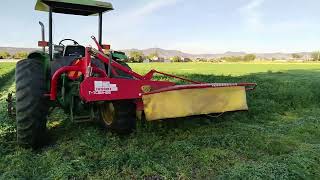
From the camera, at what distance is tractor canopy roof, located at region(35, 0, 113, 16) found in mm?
6598

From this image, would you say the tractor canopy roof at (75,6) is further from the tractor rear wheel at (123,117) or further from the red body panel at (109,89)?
the red body panel at (109,89)

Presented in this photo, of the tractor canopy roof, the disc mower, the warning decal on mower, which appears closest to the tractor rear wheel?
the disc mower

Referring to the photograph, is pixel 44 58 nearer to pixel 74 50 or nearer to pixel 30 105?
pixel 74 50

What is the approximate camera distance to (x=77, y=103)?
6238mm

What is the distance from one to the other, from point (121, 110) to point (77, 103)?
0.74 meters

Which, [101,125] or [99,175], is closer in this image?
[99,175]

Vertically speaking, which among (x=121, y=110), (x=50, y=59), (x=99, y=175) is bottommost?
(x=99, y=175)

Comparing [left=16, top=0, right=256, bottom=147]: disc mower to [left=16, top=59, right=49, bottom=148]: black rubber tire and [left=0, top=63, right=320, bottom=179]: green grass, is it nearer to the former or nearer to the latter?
[left=16, top=59, right=49, bottom=148]: black rubber tire

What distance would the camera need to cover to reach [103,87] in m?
5.32

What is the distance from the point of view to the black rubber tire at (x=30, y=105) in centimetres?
547

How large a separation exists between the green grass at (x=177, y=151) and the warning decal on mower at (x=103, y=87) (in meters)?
0.80

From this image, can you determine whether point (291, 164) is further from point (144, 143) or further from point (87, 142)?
point (87, 142)

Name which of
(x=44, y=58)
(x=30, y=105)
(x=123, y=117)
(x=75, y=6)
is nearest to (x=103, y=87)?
(x=123, y=117)

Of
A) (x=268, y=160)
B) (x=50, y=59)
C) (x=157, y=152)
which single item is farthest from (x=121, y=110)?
(x=268, y=160)
